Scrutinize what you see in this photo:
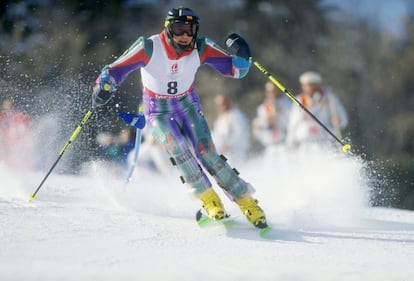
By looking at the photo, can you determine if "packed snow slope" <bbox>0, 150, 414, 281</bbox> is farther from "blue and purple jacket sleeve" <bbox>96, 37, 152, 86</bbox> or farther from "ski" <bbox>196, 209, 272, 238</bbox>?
"blue and purple jacket sleeve" <bbox>96, 37, 152, 86</bbox>

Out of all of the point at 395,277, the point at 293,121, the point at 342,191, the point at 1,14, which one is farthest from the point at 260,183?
the point at 1,14

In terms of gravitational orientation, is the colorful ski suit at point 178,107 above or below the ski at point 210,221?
above

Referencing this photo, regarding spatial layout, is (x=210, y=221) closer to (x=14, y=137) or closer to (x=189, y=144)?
(x=189, y=144)

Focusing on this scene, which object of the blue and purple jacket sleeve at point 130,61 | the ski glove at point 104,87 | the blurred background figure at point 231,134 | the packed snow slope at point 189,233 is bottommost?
the packed snow slope at point 189,233

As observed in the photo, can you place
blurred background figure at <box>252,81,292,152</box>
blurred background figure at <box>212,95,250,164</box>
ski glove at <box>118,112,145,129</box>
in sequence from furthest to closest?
blurred background figure at <box>252,81,292,152</box>
blurred background figure at <box>212,95,250,164</box>
ski glove at <box>118,112,145,129</box>

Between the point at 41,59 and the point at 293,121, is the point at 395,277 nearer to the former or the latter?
the point at 293,121

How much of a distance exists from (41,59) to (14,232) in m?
11.1

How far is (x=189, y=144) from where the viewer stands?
18.3 ft

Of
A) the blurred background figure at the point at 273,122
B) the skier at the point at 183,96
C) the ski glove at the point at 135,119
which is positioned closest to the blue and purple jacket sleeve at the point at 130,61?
the skier at the point at 183,96

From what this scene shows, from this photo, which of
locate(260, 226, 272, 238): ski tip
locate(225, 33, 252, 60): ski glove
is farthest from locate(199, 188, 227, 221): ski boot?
locate(225, 33, 252, 60): ski glove

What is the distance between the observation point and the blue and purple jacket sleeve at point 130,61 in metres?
5.31

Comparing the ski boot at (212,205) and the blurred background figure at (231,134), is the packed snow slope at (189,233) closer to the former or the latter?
the ski boot at (212,205)

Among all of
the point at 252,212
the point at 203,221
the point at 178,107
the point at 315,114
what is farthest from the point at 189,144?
A: the point at 315,114

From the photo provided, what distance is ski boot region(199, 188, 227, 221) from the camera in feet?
17.5
